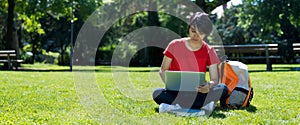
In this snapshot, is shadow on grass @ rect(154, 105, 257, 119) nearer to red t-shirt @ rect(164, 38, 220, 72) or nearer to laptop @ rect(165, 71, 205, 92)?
laptop @ rect(165, 71, 205, 92)

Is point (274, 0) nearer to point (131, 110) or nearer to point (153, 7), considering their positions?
point (153, 7)

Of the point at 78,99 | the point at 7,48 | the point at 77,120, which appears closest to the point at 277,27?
the point at 7,48

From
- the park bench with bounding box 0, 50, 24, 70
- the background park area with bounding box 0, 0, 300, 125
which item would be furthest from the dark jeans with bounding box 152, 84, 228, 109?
the park bench with bounding box 0, 50, 24, 70

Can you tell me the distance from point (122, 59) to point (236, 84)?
20979 millimetres

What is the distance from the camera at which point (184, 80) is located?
13.9 ft

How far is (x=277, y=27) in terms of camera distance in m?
22.2

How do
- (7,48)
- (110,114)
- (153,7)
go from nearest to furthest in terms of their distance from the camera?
(110,114)
(7,48)
(153,7)

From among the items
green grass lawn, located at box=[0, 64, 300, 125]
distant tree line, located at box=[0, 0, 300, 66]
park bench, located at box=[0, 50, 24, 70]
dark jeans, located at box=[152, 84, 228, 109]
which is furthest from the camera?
distant tree line, located at box=[0, 0, 300, 66]

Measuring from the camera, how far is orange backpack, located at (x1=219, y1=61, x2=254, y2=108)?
4762mm

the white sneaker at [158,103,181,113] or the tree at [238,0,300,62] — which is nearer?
the white sneaker at [158,103,181,113]

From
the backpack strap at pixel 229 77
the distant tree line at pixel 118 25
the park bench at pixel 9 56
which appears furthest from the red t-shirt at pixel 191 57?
the park bench at pixel 9 56

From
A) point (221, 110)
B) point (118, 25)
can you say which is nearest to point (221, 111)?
point (221, 110)

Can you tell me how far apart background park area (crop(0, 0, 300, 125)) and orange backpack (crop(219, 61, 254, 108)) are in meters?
0.14

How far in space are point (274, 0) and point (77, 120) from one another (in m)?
19.2
